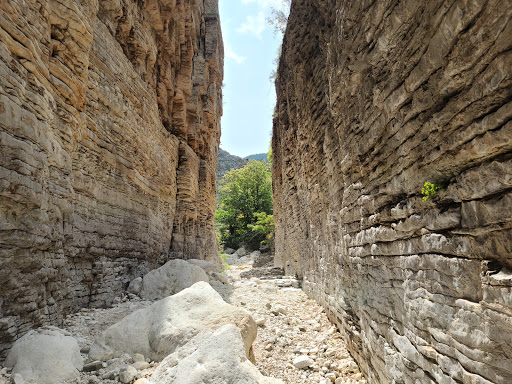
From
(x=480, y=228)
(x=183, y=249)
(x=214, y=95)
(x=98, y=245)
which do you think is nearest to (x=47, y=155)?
(x=98, y=245)

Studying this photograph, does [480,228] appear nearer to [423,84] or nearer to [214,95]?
[423,84]

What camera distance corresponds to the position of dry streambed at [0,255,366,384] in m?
2.85

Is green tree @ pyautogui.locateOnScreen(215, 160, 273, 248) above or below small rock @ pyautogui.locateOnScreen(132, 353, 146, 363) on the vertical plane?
above

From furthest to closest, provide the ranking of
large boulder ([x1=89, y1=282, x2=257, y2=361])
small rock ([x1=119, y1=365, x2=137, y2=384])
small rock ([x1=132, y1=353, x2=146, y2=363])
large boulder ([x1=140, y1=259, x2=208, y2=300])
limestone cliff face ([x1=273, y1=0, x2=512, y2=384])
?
large boulder ([x1=140, y1=259, x2=208, y2=300])
large boulder ([x1=89, y1=282, x2=257, y2=361])
small rock ([x1=132, y1=353, x2=146, y2=363])
small rock ([x1=119, y1=365, x2=137, y2=384])
limestone cliff face ([x1=273, y1=0, x2=512, y2=384])

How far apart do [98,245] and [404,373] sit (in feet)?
19.3

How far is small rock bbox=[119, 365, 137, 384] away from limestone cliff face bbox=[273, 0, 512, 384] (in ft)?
8.38

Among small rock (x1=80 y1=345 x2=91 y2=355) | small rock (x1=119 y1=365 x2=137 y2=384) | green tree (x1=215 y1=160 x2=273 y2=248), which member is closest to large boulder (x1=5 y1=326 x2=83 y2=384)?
small rock (x1=80 y1=345 x2=91 y2=355)

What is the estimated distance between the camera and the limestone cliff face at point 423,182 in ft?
5.01

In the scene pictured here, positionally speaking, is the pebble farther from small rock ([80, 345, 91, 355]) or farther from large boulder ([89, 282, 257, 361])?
small rock ([80, 345, 91, 355])

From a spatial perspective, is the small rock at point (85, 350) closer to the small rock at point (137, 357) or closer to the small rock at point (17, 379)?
the small rock at point (137, 357)

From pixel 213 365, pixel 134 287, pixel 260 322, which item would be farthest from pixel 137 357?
pixel 134 287

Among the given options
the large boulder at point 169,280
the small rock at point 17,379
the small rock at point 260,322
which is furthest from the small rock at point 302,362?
the large boulder at point 169,280

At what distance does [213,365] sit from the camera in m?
2.28

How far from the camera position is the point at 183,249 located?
11.7 m
